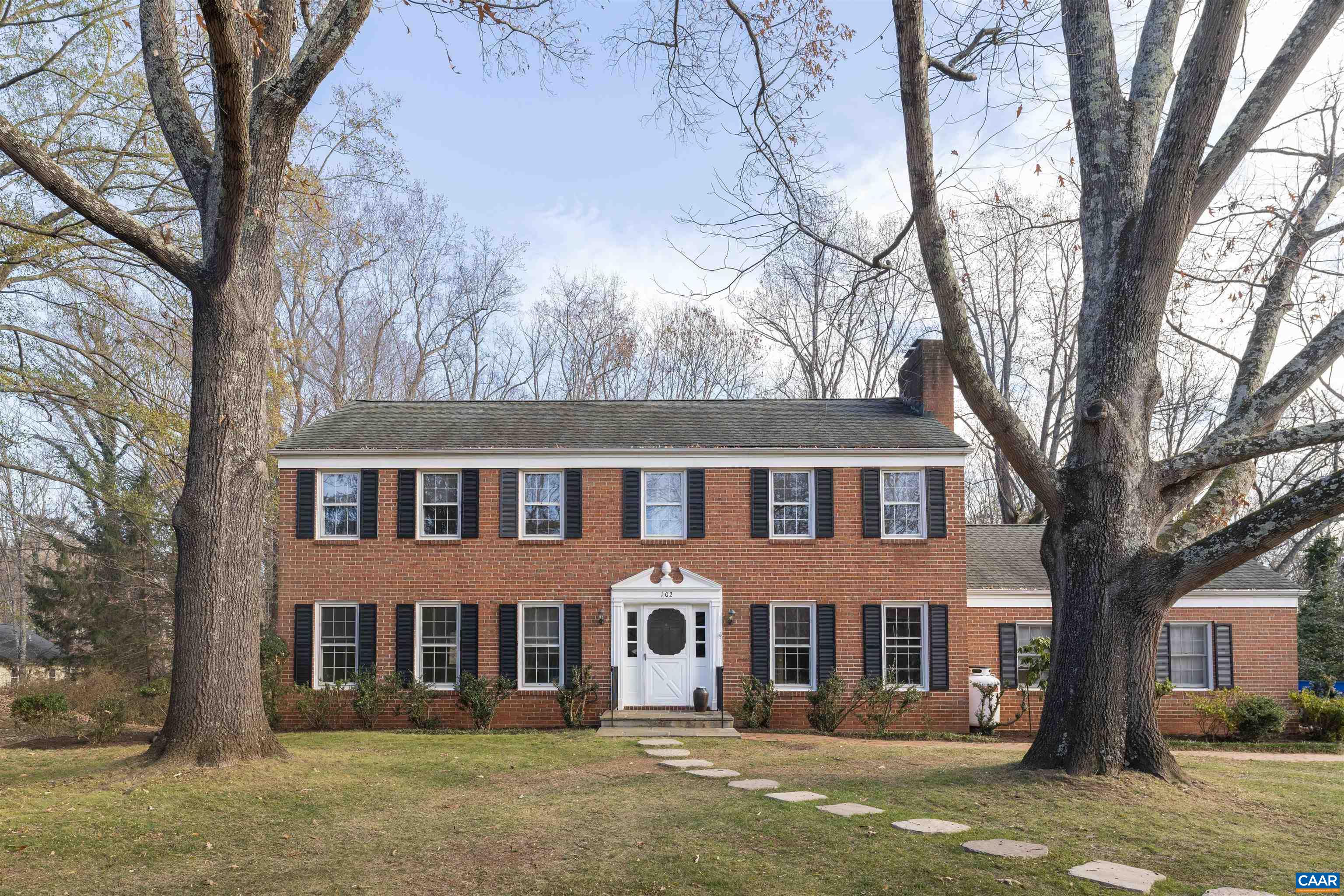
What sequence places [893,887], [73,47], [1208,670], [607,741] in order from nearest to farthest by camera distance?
[893,887] < [607,741] < [73,47] < [1208,670]

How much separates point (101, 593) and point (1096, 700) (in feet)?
76.1

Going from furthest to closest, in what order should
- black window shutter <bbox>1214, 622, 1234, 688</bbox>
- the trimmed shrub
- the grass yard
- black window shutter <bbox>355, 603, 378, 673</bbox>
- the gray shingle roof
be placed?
black window shutter <bbox>1214, 622, 1234, 688</bbox>
the gray shingle roof
black window shutter <bbox>355, 603, 378, 673</bbox>
the trimmed shrub
the grass yard

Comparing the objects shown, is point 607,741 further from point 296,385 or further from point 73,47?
point 296,385

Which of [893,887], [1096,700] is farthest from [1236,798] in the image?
[893,887]

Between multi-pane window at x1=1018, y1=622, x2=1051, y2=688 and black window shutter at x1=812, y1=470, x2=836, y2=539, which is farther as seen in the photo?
multi-pane window at x1=1018, y1=622, x2=1051, y2=688

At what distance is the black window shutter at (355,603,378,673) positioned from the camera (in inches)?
697

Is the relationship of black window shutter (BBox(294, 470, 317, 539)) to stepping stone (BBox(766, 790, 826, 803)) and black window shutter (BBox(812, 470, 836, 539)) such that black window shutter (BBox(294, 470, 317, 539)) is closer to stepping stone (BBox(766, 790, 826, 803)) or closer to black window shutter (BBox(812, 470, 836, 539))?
black window shutter (BBox(812, 470, 836, 539))

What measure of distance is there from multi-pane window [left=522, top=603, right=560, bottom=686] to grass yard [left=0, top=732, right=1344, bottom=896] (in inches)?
255

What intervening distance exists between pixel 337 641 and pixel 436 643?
1733 mm

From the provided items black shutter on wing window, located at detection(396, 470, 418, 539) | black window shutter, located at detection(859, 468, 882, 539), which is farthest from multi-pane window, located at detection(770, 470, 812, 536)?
black shutter on wing window, located at detection(396, 470, 418, 539)

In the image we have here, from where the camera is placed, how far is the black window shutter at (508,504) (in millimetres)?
17953

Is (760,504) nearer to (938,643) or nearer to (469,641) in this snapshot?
(938,643)

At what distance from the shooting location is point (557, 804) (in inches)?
353

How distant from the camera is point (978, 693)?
17891 mm
